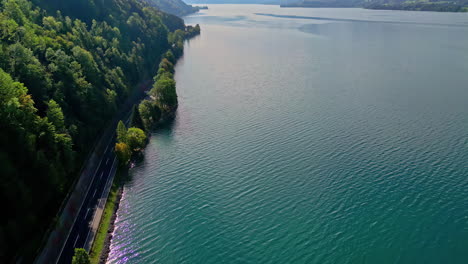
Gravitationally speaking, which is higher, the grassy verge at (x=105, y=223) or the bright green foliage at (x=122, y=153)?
the bright green foliage at (x=122, y=153)

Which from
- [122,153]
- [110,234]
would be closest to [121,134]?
[122,153]

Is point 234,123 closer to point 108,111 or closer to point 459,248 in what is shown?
point 108,111

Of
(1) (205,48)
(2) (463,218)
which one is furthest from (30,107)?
(1) (205,48)

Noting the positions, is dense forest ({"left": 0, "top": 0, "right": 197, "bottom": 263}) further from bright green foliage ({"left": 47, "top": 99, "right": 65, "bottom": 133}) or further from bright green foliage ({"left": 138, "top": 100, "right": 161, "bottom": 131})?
bright green foliage ({"left": 138, "top": 100, "right": 161, "bottom": 131})

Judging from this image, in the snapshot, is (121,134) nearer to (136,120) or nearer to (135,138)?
(135,138)

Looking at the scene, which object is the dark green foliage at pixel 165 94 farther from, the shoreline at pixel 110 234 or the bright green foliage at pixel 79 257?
the bright green foliage at pixel 79 257

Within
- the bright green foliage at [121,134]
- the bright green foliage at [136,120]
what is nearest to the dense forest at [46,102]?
the bright green foliage at [121,134]

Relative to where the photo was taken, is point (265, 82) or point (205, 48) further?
point (205, 48)
